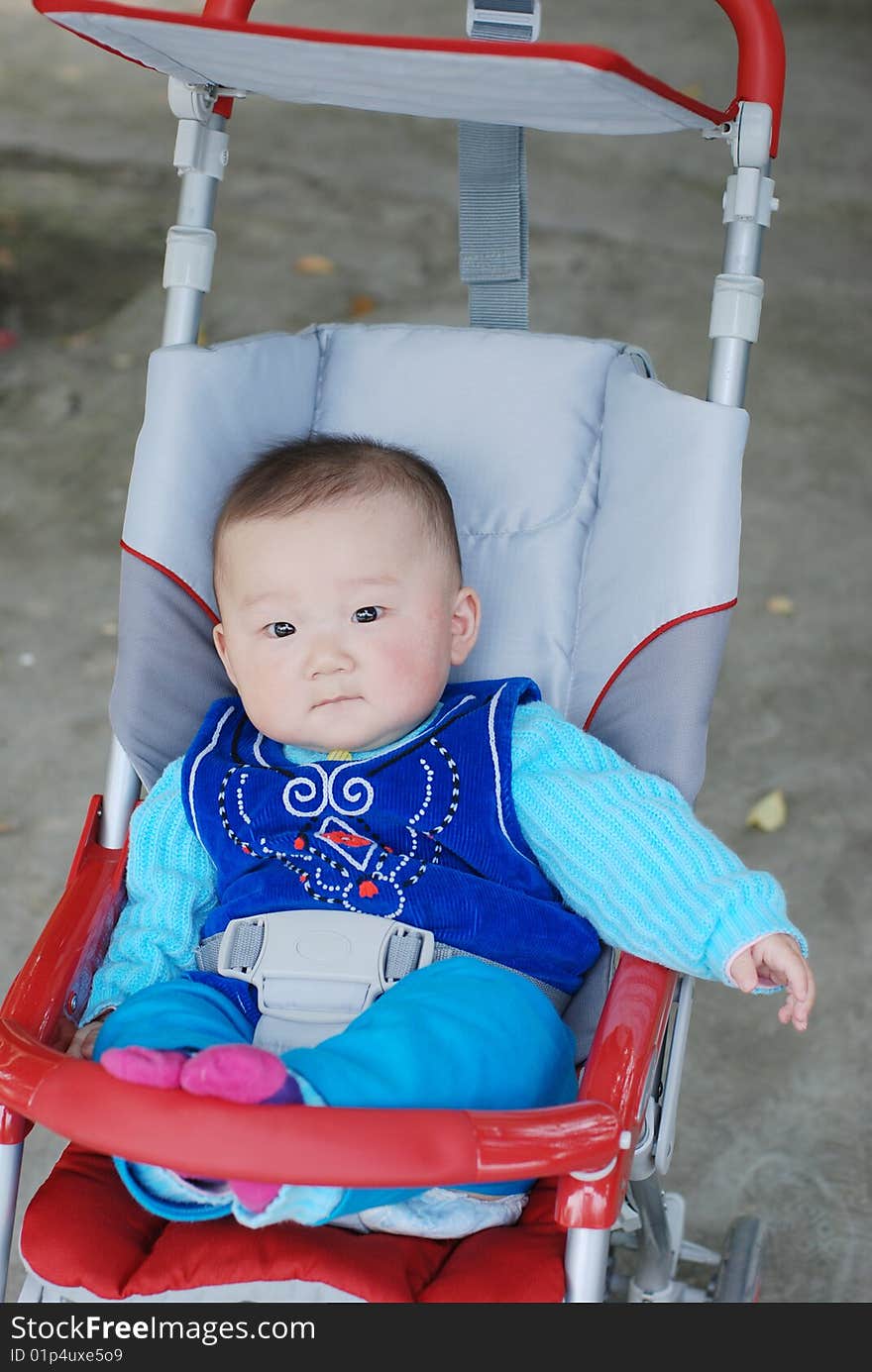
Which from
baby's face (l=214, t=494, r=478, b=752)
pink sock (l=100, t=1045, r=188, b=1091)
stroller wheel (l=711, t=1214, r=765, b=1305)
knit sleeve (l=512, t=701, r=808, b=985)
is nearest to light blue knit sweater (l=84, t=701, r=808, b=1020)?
knit sleeve (l=512, t=701, r=808, b=985)

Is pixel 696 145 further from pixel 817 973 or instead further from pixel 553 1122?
pixel 553 1122

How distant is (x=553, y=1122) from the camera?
44.7 inches

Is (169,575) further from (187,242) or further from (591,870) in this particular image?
(591,870)

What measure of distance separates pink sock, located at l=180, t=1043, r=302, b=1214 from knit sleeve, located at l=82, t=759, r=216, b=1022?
387mm

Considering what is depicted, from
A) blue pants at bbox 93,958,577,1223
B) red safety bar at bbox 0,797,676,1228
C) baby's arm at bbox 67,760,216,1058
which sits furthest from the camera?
baby's arm at bbox 67,760,216,1058

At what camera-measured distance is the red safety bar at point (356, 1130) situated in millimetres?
1056

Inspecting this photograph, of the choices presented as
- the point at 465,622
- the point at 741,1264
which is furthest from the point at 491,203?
the point at 741,1264

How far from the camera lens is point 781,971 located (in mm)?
1358

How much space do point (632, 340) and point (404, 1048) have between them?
2.85 metres

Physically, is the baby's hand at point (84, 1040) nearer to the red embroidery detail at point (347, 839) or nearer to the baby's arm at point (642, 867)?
the red embroidery detail at point (347, 839)

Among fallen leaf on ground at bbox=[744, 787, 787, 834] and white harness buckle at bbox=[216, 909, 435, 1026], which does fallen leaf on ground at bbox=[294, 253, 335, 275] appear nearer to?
fallen leaf on ground at bbox=[744, 787, 787, 834]

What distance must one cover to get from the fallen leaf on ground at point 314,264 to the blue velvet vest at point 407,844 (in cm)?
273

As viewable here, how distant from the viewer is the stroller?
3.79 feet
